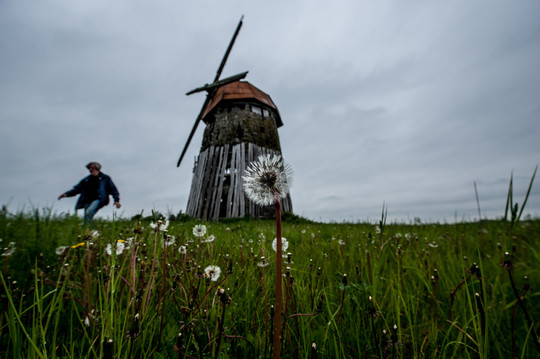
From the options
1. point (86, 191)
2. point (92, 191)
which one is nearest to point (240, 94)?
point (92, 191)

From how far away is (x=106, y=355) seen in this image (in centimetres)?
93

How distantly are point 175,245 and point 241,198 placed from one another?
37.4 ft

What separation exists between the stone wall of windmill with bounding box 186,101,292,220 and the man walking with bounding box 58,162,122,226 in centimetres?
589

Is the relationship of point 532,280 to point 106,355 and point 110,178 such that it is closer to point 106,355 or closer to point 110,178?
point 106,355

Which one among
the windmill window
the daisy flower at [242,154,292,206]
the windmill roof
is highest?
the windmill roof

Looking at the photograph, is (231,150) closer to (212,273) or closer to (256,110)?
(256,110)

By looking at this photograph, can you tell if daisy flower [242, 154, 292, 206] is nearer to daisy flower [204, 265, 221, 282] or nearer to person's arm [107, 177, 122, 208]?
daisy flower [204, 265, 221, 282]

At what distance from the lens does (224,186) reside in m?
15.4

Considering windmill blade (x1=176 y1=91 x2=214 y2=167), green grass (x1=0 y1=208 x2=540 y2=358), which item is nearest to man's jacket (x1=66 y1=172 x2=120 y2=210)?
green grass (x1=0 y1=208 x2=540 y2=358)

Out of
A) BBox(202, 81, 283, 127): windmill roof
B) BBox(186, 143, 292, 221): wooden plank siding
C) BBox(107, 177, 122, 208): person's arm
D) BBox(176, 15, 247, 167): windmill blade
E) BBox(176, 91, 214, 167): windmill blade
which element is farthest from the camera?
BBox(176, 91, 214, 167): windmill blade

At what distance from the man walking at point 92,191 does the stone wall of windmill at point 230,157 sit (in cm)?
589

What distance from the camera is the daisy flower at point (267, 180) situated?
1.53m

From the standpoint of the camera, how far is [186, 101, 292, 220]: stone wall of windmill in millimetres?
14727

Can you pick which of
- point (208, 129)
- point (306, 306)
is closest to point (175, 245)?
point (306, 306)
